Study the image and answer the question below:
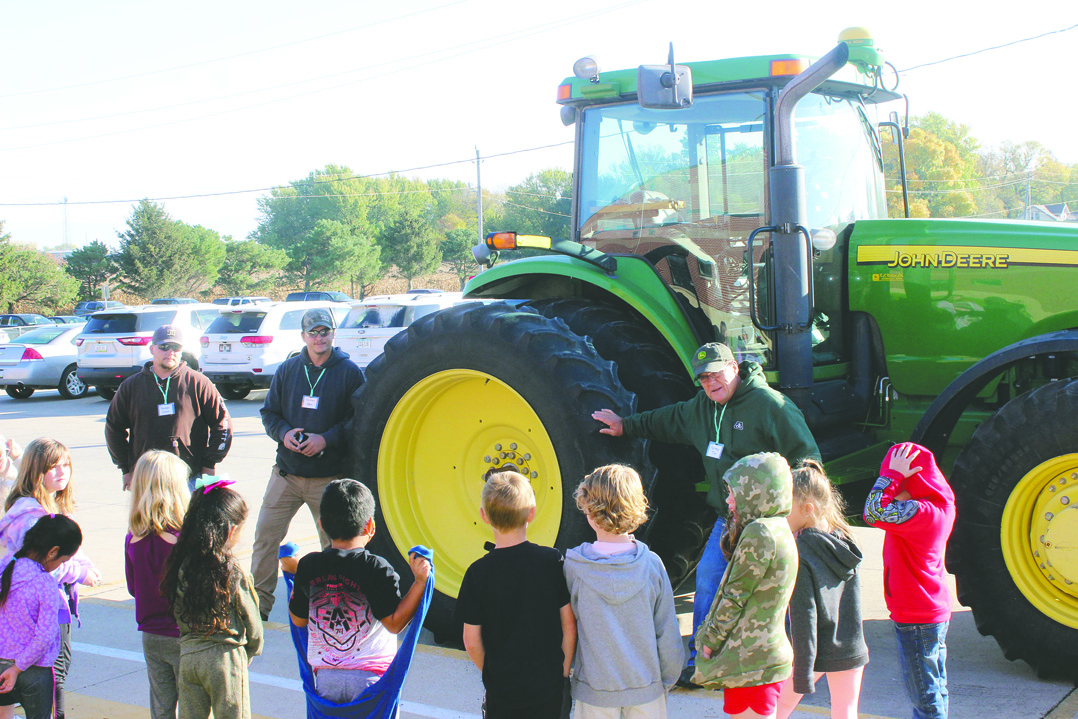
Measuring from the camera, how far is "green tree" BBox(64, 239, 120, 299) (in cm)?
4322

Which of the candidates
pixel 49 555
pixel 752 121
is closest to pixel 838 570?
pixel 752 121

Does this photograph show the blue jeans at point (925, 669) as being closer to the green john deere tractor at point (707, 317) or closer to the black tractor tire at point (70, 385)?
the green john deere tractor at point (707, 317)

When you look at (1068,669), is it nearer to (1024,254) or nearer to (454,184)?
(1024,254)

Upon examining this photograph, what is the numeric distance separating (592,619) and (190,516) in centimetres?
136

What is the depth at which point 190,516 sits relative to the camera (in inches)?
115

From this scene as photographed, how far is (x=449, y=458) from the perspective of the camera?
4734 mm

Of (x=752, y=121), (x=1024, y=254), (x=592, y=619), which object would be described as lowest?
(x=592, y=619)

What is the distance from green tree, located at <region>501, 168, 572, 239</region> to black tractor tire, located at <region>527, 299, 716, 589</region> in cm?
4636

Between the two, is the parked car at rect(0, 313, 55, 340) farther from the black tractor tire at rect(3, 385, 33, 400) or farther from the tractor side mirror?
the tractor side mirror

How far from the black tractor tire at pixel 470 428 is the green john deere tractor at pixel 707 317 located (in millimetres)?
11

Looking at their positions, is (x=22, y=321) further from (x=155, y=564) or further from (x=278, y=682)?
(x=155, y=564)

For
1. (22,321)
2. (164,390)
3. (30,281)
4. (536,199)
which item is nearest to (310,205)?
(536,199)

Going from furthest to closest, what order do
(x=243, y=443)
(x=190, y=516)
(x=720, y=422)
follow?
1. (x=243, y=443)
2. (x=720, y=422)
3. (x=190, y=516)

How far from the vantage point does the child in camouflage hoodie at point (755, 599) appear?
2652 millimetres
